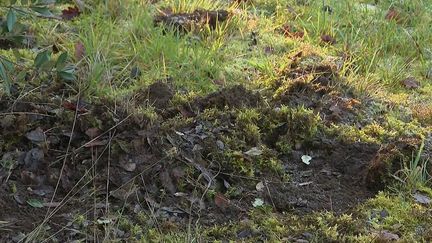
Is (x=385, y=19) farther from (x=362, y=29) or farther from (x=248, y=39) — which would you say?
(x=248, y=39)

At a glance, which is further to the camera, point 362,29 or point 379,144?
point 362,29

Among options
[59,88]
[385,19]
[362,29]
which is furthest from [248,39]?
[59,88]

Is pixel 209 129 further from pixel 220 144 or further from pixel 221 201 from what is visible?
pixel 221 201

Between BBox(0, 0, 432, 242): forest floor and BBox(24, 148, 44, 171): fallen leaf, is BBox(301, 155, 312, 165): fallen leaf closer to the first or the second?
BBox(0, 0, 432, 242): forest floor

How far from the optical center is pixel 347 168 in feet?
10.6

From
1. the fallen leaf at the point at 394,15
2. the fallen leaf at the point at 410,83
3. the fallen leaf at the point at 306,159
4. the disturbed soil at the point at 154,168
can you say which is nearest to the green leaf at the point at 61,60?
the disturbed soil at the point at 154,168

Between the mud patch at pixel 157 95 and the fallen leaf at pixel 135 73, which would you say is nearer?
the mud patch at pixel 157 95

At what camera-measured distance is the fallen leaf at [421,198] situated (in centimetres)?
302

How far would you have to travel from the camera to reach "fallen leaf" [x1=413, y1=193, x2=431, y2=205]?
9.92 ft

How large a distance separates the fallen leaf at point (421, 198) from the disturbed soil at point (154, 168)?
176mm

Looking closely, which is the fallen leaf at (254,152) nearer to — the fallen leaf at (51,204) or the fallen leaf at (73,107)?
the fallen leaf at (73,107)

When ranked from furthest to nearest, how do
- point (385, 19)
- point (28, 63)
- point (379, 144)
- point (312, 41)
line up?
point (385, 19)
point (312, 41)
point (28, 63)
point (379, 144)

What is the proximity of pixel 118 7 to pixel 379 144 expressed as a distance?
1.92m

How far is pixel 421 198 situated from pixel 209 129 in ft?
3.36
